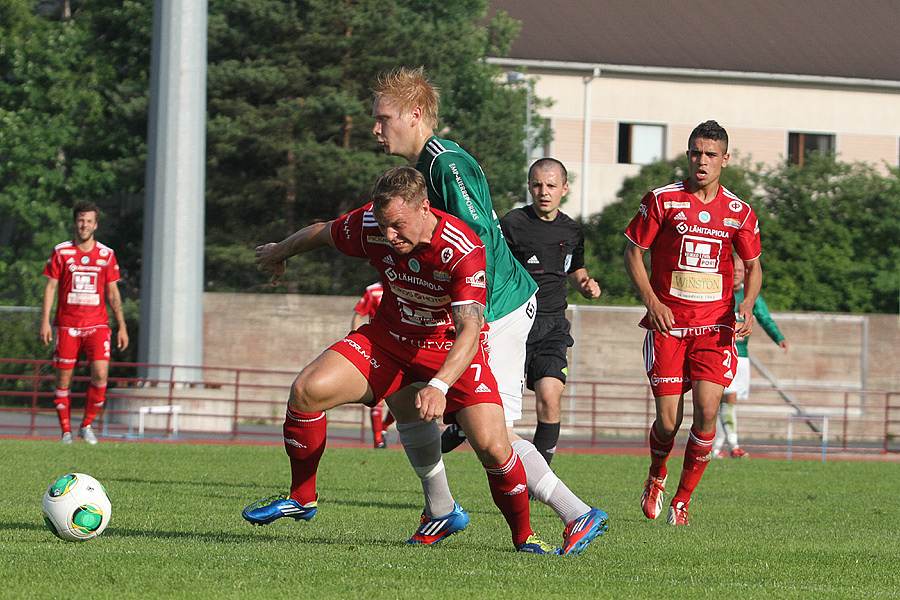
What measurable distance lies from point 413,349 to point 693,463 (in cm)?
303

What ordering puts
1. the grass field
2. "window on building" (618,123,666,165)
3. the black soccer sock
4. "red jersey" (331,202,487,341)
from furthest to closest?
"window on building" (618,123,666,165)
the black soccer sock
"red jersey" (331,202,487,341)
the grass field

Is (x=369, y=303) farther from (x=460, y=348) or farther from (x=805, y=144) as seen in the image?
(x=805, y=144)

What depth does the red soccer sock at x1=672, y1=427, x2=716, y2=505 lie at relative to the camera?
7777 millimetres

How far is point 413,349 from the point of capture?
562 centimetres

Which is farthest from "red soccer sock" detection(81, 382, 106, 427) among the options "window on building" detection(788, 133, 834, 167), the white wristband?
"window on building" detection(788, 133, 834, 167)

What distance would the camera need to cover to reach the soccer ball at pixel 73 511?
5.55 meters

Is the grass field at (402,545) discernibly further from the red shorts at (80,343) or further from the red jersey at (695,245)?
the red shorts at (80,343)

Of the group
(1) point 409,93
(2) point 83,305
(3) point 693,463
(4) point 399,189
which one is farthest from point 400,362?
(2) point 83,305

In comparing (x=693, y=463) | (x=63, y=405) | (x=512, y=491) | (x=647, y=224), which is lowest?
(x=63, y=405)

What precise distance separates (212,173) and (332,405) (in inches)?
935

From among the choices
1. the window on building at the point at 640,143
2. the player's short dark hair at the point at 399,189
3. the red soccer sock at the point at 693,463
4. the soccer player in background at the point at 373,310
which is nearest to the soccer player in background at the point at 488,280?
the player's short dark hair at the point at 399,189

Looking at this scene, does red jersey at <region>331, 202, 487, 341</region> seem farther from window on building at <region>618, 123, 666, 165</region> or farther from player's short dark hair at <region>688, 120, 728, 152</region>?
window on building at <region>618, 123, 666, 165</region>

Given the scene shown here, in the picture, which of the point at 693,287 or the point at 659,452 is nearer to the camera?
the point at 693,287

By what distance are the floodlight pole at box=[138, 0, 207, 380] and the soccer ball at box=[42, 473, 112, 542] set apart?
1395 cm
